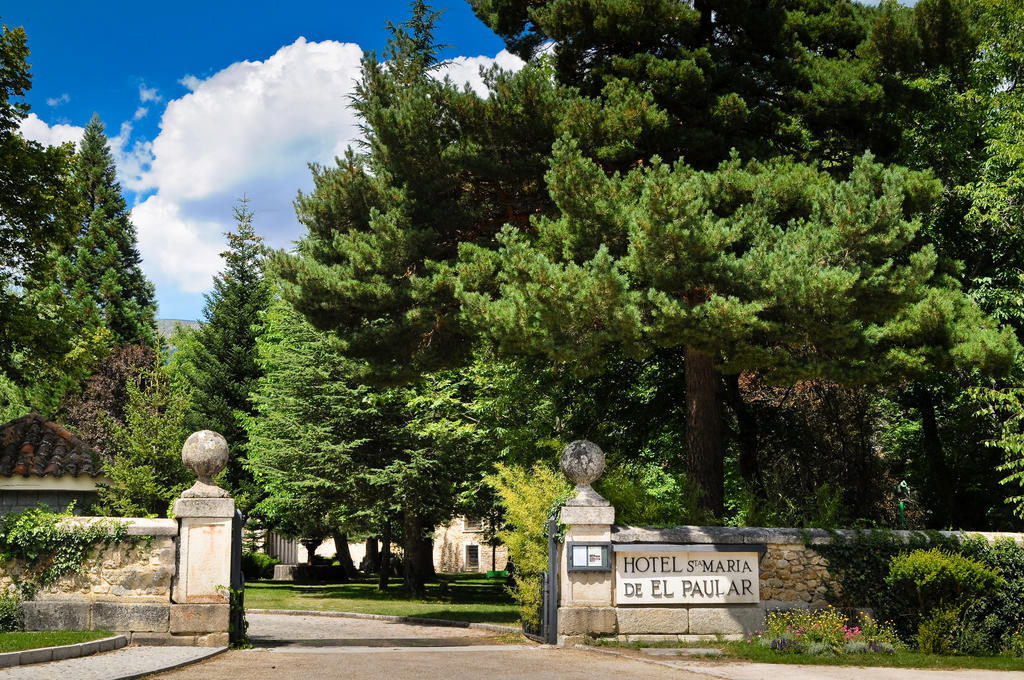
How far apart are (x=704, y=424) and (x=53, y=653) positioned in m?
10.3

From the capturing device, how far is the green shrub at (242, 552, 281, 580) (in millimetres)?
39156

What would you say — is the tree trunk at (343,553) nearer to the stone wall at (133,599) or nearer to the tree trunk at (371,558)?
the tree trunk at (371,558)

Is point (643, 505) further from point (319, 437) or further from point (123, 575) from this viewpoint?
point (319, 437)

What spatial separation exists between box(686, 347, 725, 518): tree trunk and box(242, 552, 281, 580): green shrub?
27.4 m

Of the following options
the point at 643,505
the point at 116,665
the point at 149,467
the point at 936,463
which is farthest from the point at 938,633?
the point at 149,467

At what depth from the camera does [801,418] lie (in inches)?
787

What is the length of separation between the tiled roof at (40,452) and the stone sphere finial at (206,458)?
8.15 metres

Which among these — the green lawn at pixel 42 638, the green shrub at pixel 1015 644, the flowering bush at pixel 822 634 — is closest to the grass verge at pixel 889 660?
the flowering bush at pixel 822 634

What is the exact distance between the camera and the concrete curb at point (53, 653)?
31.4 feet

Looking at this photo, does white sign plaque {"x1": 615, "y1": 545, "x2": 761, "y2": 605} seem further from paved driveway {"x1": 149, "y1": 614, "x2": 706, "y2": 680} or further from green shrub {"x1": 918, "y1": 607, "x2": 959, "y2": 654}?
green shrub {"x1": 918, "y1": 607, "x2": 959, "y2": 654}

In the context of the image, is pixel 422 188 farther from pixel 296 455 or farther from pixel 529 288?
pixel 296 455

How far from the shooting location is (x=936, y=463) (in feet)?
72.3

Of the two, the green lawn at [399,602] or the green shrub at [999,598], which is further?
the green lawn at [399,602]

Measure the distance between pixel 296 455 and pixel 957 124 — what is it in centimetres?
1921
